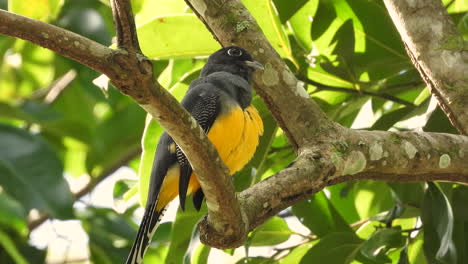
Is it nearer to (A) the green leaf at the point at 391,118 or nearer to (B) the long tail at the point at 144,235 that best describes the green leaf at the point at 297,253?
(A) the green leaf at the point at 391,118

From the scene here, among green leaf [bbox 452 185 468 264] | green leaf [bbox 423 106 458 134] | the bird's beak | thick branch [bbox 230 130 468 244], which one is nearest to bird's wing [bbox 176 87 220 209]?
the bird's beak

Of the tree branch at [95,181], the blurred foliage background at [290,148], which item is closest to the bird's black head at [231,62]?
the blurred foliage background at [290,148]

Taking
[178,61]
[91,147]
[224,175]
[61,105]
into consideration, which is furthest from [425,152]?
[61,105]

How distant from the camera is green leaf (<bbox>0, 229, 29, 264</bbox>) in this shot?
5.34m

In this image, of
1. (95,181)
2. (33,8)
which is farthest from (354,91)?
(95,181)

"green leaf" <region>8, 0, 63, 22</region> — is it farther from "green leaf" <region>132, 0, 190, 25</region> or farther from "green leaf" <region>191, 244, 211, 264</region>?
"green leaf" <region>191, 244, 211, 264</region>

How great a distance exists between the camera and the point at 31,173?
193 inches

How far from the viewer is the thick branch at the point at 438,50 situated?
366cm

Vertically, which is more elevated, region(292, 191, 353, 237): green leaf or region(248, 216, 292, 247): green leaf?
region(292, 191, 353, 237): green leaf

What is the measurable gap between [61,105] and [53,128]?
2.74 feet

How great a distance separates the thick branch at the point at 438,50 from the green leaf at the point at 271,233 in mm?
1286

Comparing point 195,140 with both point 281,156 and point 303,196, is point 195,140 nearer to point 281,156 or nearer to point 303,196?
point 303,196

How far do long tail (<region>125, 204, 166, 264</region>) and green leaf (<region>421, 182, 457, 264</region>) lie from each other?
1221 millimetres

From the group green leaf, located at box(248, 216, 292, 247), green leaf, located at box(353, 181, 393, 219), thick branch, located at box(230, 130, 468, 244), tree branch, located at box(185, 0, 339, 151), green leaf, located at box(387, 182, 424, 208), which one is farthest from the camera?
green leaf, located at box(353, 181, 393, 219)
